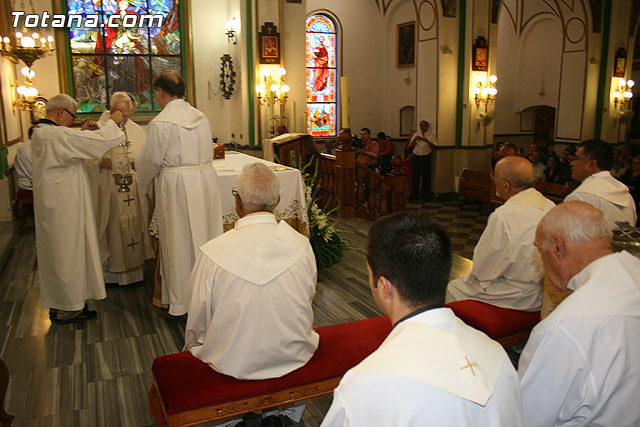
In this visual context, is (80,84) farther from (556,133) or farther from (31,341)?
(556,133)

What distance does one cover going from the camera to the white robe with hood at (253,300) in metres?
2.53

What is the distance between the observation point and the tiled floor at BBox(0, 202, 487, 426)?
3242mm

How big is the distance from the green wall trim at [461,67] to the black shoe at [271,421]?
1019cm

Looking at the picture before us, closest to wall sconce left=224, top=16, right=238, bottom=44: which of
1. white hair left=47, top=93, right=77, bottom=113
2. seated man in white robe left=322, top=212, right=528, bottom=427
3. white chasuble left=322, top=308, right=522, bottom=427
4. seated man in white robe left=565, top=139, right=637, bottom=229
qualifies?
white hair left=47, top=93, right=77, bottom=113

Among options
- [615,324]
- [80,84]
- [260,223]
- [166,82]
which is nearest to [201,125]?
[166,82]

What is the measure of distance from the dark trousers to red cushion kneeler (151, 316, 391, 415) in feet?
30.8

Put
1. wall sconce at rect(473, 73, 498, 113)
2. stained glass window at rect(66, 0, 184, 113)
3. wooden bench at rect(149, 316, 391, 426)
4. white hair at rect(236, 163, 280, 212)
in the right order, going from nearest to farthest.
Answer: wooden bench at rect(149, 316, 391, 426) < white hair at rect(236, 163, 280, 212) < stained glass window at rect(66, 0, 184, 113) < wall sconce at rect(473, 73, 498, 113)

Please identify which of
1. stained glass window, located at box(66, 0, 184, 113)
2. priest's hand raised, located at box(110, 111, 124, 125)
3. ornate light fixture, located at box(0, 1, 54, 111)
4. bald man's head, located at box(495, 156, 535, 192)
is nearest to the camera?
bald man's head, located at box(495, 156, 535, 192)

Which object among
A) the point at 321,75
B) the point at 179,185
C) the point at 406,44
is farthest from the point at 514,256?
the point at 321,75

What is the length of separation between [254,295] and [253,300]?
0.02 metres

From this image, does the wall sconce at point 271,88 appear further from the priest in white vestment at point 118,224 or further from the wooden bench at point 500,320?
the wooden bench at point 500,320

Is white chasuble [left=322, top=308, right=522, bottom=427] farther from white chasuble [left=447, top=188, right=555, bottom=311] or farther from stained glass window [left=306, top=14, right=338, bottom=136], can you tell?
stained glass window [left=306, top=14, right=338, bottom=136]

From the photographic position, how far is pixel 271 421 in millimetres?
2896

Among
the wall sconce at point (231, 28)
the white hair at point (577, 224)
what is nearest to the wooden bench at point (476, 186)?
the wall sconce at point (231, 28)
